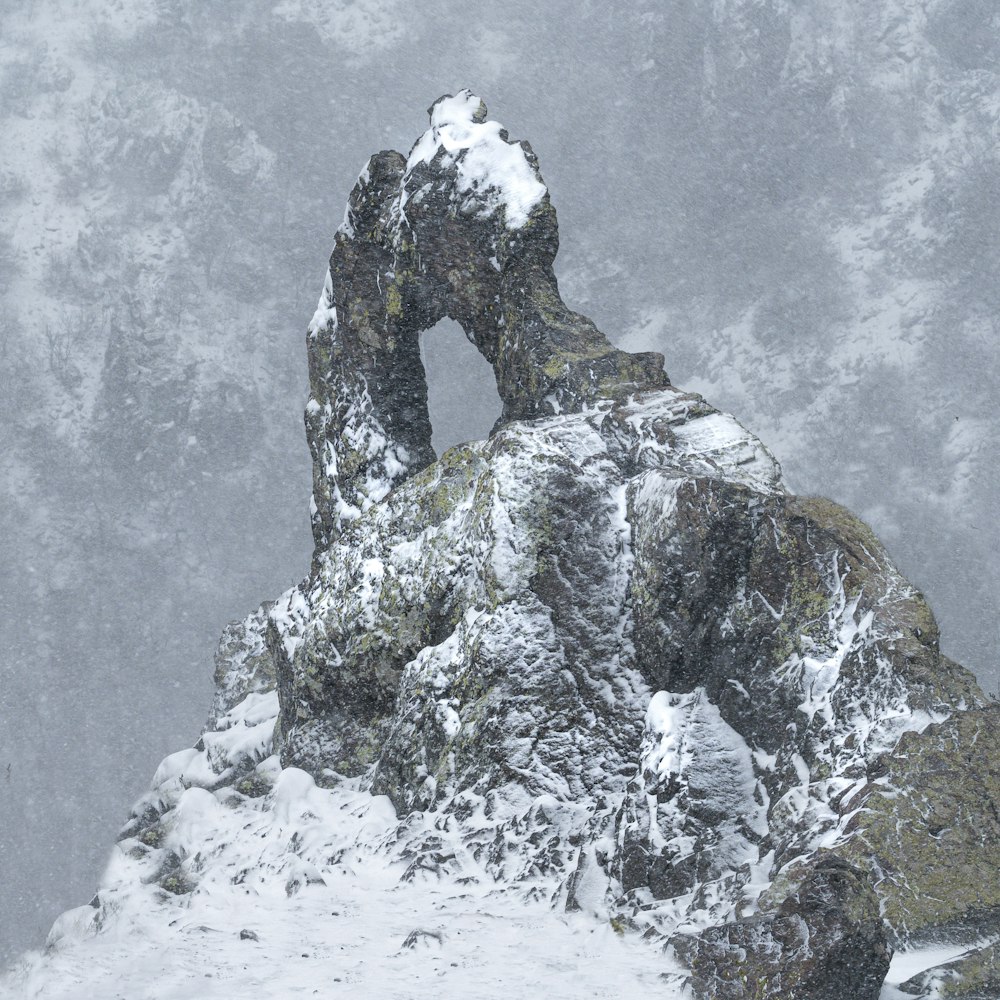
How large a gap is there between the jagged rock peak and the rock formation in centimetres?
5

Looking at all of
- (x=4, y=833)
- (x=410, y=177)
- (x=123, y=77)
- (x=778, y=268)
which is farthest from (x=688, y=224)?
(x=410, y=177)

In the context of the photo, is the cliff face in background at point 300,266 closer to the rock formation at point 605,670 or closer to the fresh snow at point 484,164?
the fresh snow at point 484,164

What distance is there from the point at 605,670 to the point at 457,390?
228 ft

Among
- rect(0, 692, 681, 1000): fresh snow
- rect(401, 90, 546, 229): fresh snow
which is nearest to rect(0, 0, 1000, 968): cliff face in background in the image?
rect(401, 90, 546, 229): fresh snow

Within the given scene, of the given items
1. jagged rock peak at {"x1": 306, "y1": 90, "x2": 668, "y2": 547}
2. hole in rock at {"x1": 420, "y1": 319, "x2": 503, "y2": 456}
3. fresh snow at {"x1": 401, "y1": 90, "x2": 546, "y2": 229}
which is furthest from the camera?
hole in rock at {"x1": 420, "y1": 319, "x2": 503, "y2": 456}

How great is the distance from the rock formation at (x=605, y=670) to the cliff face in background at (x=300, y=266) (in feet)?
170

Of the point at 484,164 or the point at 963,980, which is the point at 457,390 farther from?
the point at 963,980

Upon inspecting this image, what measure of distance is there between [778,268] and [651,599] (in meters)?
68.7

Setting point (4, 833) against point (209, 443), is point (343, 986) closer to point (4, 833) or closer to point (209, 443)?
point (4, 833)

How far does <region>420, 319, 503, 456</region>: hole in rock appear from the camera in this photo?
79.8 metres

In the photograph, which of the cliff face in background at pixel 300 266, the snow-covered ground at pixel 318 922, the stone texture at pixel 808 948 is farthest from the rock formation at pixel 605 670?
the cliff face in background at pixel 300 266

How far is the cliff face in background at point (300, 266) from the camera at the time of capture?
70.3 metres

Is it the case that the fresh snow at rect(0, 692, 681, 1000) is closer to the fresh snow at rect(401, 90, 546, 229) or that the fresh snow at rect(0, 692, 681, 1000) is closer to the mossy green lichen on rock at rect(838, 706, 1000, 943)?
the mossy green lichen on rock at rect(838, 706, 1000, 943)

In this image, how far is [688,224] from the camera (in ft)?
271
